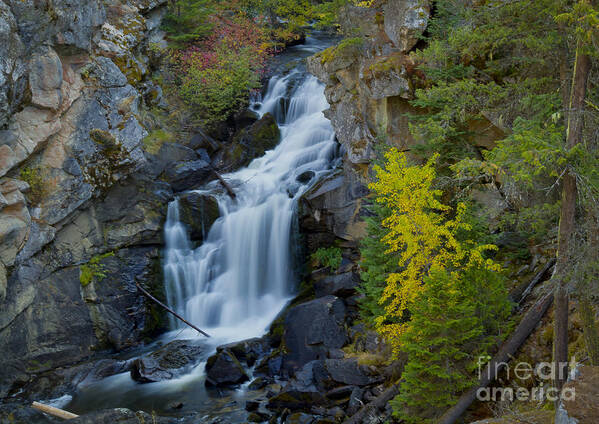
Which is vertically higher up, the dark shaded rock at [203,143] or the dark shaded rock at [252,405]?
the dark shaded rock at [203,143]

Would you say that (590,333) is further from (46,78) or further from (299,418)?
(46,78)

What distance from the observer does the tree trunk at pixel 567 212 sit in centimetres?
643

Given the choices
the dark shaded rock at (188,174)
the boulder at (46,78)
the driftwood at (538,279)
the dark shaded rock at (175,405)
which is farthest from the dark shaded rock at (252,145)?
the driftwood at (538,279)

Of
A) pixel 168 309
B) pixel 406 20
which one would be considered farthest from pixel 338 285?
pixel 406 20

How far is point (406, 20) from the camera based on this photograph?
13.7 metres

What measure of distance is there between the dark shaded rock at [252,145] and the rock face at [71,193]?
3.52 meters

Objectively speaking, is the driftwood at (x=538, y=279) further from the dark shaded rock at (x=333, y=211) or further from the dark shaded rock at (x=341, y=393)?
the dark shaded rock at (x=333, y=211)

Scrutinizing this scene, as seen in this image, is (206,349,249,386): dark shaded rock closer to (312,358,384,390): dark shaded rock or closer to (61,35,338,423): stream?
(61,35,338,423): stream

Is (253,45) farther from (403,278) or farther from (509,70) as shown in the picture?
(403,278)

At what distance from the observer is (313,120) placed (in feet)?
70.5

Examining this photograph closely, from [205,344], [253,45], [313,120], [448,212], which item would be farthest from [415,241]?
[253,45]

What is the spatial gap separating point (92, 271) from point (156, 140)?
19.5ft

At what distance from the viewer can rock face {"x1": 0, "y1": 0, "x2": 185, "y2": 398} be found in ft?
43.9

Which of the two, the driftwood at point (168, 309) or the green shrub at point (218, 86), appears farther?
the green shrub at point (218, 86)
